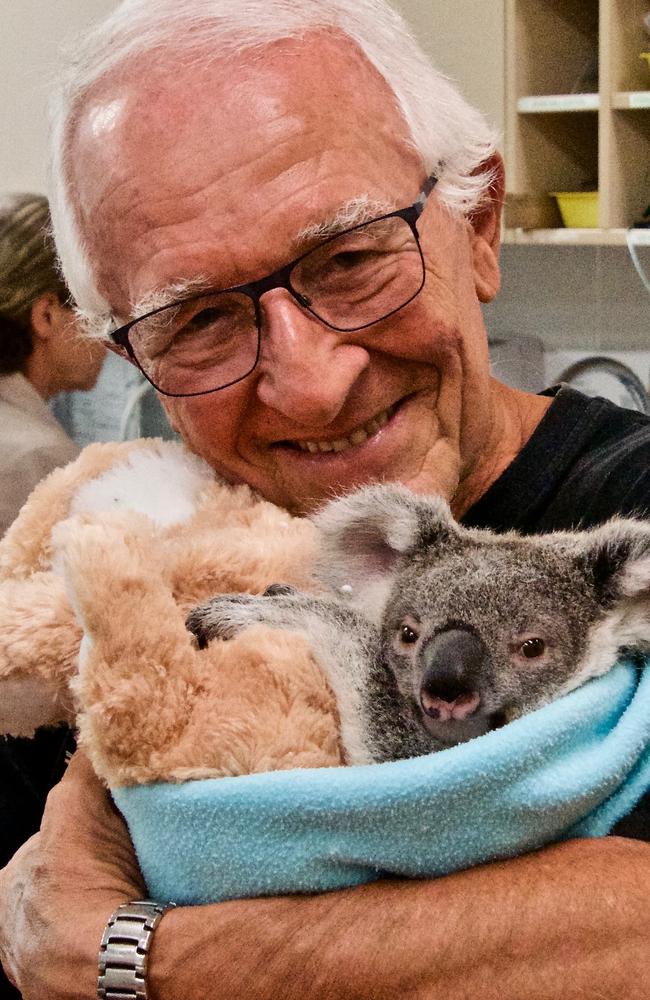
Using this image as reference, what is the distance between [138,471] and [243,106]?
40 centimetres

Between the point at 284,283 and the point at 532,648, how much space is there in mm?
514

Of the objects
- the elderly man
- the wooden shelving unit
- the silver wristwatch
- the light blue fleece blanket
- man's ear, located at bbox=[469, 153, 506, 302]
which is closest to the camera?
the light blue fleece blanket

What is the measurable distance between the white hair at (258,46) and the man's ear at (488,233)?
3 centimetres

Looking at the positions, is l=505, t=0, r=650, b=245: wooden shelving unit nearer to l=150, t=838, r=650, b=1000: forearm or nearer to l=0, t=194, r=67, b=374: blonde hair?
l=0, t=194, r=67, b=374: blonde hair

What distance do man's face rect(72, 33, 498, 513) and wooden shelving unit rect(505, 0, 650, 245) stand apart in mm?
1898

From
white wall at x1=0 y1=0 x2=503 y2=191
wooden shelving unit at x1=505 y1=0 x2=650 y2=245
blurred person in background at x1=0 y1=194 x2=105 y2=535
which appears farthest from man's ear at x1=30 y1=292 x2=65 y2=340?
wooden shelving unit at x1=505 y1=0 x2=650 y2=245

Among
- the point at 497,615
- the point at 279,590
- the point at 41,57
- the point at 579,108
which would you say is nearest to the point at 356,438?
the point at 279,590

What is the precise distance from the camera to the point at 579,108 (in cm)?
306

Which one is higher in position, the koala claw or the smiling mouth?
the koala claw

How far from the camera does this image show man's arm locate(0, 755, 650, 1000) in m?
0.82

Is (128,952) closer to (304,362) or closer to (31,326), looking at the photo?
(304,362)

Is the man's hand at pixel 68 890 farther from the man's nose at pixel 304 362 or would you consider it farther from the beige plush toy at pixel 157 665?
the man's nose at pixel 304 362

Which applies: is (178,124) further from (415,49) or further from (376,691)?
(376,691)

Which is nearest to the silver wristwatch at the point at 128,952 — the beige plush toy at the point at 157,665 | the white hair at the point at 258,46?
the beige plush toy at the point at 157,665
